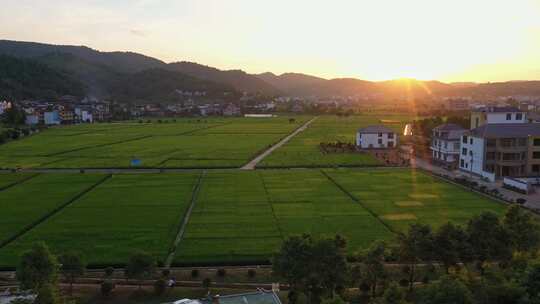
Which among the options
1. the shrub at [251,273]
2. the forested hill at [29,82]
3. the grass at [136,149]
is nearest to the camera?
the shrub at [251,273]

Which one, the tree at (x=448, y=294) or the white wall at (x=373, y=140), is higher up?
the tree at (x=448, y=294)

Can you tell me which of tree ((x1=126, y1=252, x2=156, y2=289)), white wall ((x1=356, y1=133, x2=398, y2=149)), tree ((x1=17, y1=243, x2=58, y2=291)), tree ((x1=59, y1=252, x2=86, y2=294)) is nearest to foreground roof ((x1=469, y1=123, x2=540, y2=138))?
white wall ((x1=356, y1=133, x2=398, y2=149))

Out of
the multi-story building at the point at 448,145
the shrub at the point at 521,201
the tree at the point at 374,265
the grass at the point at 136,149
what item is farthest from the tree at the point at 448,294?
the multi-story building at the point at 448,145

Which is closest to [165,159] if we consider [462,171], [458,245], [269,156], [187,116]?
[269,156]

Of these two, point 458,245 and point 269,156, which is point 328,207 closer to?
point 458,245

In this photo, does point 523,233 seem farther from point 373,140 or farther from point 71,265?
point 373,140

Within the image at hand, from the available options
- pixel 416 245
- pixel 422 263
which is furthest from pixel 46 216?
pixel 416 245

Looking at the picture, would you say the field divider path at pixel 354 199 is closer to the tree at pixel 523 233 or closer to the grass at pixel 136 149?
the tree at pixel 523 233
